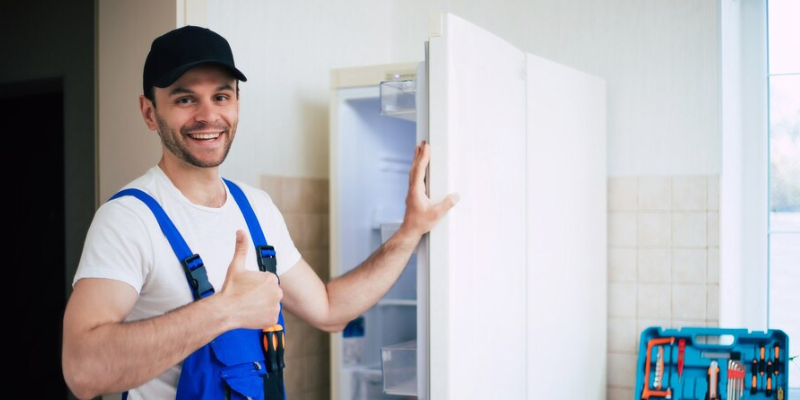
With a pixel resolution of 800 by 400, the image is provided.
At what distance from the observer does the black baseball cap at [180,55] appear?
1619 mm

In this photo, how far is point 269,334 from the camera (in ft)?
5.54

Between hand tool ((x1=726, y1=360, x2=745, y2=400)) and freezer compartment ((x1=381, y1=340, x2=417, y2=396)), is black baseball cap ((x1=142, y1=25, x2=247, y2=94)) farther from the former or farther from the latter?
hand tool ((x1=726, y1=360, x2=745, y2=400))

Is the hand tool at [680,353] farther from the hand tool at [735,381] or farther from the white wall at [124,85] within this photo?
the white wall at [124,85]

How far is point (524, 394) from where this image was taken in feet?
6.84

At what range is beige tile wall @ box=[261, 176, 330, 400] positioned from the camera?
2773 millimetres

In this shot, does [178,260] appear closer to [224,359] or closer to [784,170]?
[224,359]

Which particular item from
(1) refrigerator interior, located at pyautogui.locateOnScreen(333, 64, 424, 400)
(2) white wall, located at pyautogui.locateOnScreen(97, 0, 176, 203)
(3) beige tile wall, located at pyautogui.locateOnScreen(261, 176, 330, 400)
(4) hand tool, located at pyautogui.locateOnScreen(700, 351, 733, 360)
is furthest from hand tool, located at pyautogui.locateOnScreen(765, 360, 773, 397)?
(2) white wall, located at pyautogui.locateOnScreen(97, 0, 176, 203)

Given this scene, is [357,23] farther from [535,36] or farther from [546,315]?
[546,315]

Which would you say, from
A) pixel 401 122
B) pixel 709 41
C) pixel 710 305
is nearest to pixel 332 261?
pixel 401 122

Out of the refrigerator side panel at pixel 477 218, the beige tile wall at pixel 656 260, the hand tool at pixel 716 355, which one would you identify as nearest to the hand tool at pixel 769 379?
the hand tool at pixel 716 355

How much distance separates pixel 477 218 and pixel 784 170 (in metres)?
1.63

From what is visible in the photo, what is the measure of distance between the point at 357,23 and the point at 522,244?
1.44m

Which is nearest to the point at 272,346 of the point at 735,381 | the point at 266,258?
the point at 266,258

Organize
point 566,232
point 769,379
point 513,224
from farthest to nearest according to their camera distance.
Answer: point 769,379
point 566,232
point 513,224
